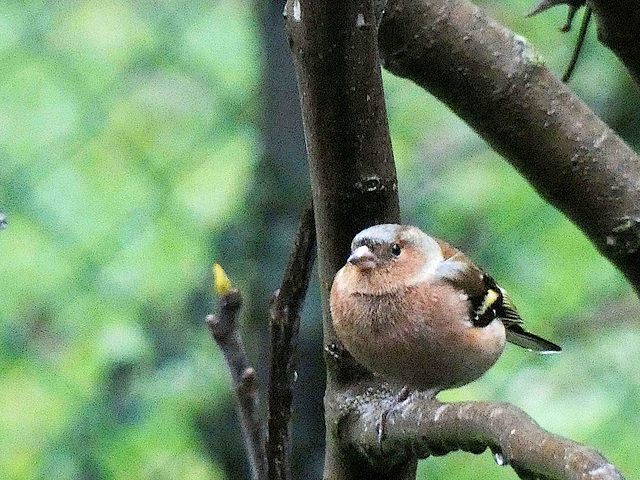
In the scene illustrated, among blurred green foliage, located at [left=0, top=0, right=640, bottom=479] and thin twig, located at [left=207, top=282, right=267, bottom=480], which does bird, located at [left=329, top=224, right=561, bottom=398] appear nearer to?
thin twig, located at [left=207, top=282, right=267, bottom=480]

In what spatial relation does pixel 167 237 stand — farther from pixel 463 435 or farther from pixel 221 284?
pixel 463 435

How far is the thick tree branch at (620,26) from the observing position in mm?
1683

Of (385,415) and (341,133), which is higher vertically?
(341,133)

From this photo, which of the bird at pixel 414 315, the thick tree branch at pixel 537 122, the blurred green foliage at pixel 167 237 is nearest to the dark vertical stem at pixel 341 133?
the bird at pixel 414 315

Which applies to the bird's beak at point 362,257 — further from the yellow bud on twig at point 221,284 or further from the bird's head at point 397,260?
the yellow bud on twig at point 221,284

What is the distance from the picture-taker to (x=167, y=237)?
11.7ft

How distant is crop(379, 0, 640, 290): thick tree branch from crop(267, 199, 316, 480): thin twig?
506 millimetres

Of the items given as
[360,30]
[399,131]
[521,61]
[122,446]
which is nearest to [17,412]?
[122,446]

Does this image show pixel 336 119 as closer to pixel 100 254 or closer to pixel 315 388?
pixel 315 388

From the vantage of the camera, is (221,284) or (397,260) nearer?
(221,284)

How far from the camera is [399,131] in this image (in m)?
3.89

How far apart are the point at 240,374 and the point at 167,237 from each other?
228 centimetres

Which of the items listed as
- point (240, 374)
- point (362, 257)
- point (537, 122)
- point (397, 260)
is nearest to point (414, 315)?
point (397, 260)

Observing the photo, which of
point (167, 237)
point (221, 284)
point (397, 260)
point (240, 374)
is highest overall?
point (221, 284)
